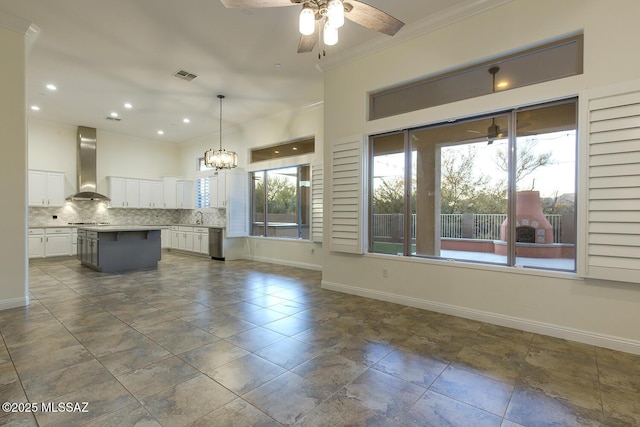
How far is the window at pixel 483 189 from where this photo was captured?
10.8 feet

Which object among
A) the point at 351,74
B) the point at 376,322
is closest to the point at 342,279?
the point at 376,322

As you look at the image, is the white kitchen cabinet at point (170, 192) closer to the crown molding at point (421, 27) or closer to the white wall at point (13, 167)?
the white wall at point (13, 167)

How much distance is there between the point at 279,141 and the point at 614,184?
19.8 ft

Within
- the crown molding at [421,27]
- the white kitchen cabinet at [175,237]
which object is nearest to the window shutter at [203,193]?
the white kitchen cabinet at [175,237]

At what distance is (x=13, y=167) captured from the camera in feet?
12.8

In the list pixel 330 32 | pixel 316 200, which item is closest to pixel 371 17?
pixel 330 32

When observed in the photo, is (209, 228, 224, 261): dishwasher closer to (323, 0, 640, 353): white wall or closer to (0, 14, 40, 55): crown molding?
(323, 0, 640, 353): white wall

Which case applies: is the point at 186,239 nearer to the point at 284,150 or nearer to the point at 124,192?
the point at 124,192

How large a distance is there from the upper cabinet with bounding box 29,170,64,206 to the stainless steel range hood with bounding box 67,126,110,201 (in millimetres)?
306

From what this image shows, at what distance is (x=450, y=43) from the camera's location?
12.2ft

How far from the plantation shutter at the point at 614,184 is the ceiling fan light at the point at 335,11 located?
2514 mm

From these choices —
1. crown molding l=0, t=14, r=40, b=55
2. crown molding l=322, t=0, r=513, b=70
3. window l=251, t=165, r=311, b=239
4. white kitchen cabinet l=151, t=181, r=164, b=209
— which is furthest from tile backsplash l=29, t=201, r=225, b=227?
crown molding l=322, t=0, r=513, b=70

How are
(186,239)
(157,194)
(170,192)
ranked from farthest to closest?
1. (170,192)
2. (157,194)
3. (186,239)

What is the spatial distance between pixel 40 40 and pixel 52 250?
5.60 metres
